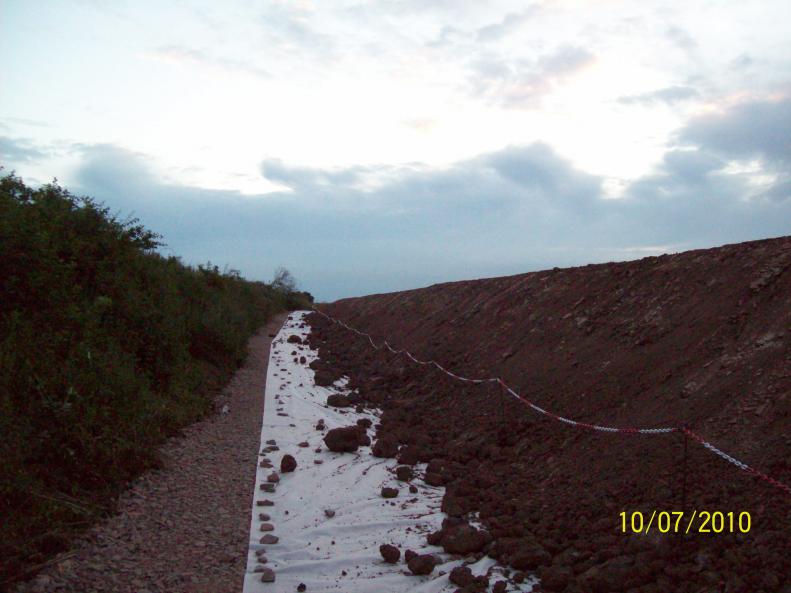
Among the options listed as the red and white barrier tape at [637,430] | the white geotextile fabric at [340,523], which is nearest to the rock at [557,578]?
the white geotextile fabric at [340,523]

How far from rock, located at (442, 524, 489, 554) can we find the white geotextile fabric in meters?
0.09

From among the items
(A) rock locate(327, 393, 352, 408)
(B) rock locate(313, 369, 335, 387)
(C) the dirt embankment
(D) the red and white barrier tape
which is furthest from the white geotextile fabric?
(B) rock locate(313, 369, 335, 387)

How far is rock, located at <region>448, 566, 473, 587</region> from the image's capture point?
404 cm

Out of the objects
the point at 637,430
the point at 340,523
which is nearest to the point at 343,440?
the point at 340,523

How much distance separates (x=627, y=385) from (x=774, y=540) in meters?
3.05

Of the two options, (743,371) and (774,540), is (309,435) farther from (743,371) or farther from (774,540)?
(774,540)

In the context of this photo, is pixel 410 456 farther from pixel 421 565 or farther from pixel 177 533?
pixel 177 533

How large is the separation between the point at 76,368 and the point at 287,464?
8.07 ft

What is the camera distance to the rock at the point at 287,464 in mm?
6586

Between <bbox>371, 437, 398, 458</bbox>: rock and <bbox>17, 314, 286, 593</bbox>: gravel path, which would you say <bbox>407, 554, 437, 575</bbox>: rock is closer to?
<bbox>17, 314, 286, 593</bbox>: gravel path

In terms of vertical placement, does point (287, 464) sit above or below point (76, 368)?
below

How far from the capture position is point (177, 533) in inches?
189

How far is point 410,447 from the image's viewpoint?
7.02 m

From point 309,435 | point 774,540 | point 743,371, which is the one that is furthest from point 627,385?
point 309,435
